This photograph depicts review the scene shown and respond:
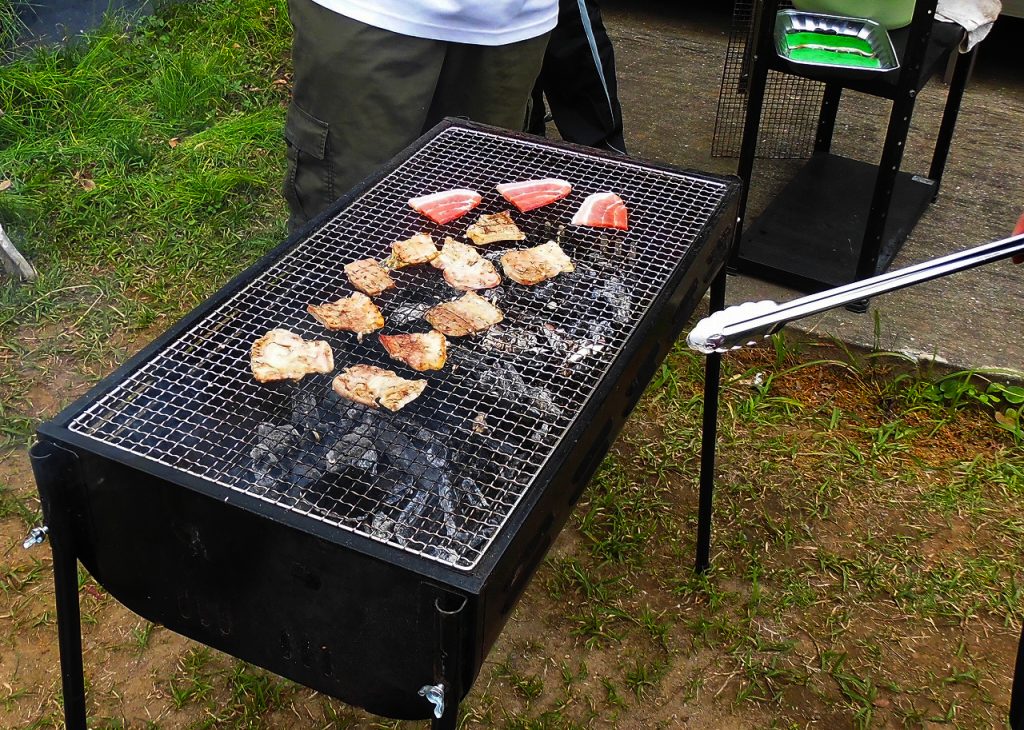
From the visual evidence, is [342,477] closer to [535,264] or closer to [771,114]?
[535,264]

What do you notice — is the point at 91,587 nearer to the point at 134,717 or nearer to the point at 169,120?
the point at 134,717

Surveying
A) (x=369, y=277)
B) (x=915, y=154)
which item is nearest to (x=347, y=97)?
(x=369, y=277)

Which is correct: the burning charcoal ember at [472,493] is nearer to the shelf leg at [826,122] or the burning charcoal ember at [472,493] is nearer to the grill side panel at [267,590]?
the grill side panel at [267,590]

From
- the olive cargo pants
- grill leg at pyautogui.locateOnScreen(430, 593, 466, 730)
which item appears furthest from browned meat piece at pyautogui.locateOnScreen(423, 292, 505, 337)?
the olive cargo pants

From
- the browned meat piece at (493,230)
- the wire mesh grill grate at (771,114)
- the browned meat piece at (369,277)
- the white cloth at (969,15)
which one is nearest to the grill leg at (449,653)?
the browned meat piece at (369,277)

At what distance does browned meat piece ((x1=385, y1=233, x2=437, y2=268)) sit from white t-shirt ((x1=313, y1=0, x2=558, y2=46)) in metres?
0.91

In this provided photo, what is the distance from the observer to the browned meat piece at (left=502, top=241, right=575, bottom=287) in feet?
6.37

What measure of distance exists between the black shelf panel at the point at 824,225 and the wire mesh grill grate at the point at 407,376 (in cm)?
163

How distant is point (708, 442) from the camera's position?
2.57 m

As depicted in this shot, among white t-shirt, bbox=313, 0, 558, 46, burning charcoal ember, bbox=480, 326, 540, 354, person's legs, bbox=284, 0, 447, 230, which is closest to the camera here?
burning charcoal ember, bbox=480, 326, 540, 354

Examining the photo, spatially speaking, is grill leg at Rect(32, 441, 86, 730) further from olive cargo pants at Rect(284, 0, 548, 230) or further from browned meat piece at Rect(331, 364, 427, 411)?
olive cargo pants at Rect(284, 0, 548, 230)

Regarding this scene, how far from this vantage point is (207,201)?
13.8ft

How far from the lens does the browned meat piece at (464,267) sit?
1938 millimetres

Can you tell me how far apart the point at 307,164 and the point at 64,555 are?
170 cm
